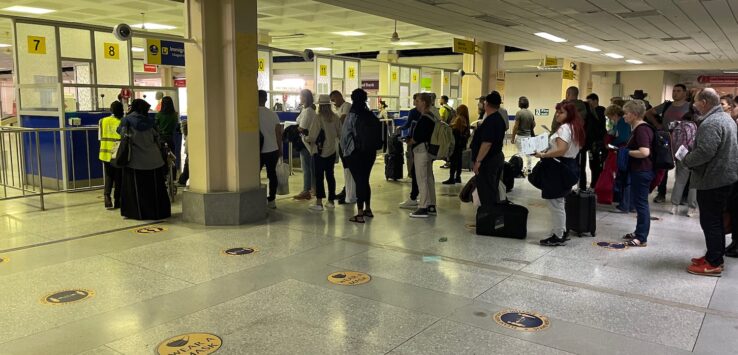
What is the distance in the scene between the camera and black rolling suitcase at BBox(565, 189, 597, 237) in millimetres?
5793

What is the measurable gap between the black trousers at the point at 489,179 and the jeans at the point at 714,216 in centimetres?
190

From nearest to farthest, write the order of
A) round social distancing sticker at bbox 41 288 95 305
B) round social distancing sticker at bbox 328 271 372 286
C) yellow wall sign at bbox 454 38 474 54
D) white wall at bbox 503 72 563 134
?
1. round social distancing sticker at bbox 41 288 95 305
2. round social distancing sticker at bbox 328 271 372 286
3. yellow wall sign at bbox 454 38 474 54
4. white wall at bbox 503 72 563 134

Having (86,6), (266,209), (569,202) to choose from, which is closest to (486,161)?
(569,202)

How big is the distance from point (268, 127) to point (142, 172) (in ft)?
5.22

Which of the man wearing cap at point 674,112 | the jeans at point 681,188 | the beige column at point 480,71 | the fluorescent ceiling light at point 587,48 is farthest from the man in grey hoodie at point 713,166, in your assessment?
the beige column at point 480,71

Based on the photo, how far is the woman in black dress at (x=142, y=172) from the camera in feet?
20.4

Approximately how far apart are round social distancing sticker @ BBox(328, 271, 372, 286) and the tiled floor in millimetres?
85

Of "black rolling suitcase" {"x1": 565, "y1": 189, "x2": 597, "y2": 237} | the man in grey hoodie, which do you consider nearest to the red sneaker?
the man in grey hoodie

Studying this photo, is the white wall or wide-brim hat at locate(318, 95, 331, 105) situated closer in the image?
wide-brim hat at locate(318, 95, 331, 105)

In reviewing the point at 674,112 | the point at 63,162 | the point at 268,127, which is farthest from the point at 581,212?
the point at 63,162

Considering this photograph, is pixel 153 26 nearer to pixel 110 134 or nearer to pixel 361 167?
pixel 110 134

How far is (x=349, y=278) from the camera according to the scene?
172 inches

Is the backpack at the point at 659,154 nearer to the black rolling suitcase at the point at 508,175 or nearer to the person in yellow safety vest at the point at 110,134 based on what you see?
the black rolling suitcase at the point at 508,175

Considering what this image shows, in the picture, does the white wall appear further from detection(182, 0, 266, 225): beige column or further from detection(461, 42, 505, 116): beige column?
detection(182, 0, 266, 225): beige column
